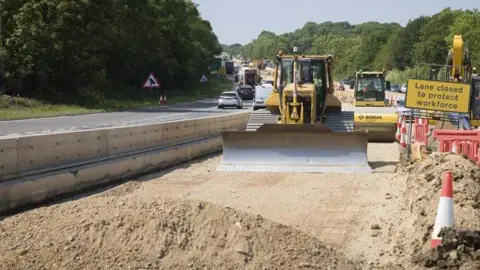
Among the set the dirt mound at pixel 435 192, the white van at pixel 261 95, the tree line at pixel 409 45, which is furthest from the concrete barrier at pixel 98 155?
the tree line at pixel 409 45

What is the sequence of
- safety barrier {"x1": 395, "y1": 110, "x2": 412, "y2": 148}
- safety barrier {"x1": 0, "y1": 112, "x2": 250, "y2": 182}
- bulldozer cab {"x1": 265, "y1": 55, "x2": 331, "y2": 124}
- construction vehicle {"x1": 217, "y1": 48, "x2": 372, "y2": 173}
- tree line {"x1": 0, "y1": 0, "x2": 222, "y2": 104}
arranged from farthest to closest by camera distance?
tree line {"x1": 0, "y1": 0, "x2": 222, "y2": 104}, safety barrier {"x1": 395, "y1": 110, "x2": 412, "y2": 148}, bulldozer cab {"x1": 265, "y1": 55, "x2": 331, "y2": 124}, construction vehicle {"x1": 217, "y1": 48, "x2": 372, "y2": 173}, safety barrier {"x1": 0, "y1": 112, "x2": 250, "y2": 182}

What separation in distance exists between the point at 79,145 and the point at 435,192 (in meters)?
6.60

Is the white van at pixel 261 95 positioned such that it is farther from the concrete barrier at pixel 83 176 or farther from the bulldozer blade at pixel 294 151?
the bulldozer blade at pixel 294 151

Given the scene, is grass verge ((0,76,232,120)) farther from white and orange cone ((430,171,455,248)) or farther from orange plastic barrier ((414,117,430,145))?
white and orange cone ((430,171,455,248))

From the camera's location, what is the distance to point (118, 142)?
14461mm

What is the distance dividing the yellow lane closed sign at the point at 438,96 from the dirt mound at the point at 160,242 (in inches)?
291

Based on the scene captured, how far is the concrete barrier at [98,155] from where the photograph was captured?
413 inches

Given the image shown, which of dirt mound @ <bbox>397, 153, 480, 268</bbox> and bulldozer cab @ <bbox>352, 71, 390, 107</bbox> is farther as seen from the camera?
bulldozer cab @ <bbox>352, 71, 390, 107</bbox>

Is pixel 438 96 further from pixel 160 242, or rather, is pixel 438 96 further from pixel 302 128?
pixel 160 242

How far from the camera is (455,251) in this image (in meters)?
6.84

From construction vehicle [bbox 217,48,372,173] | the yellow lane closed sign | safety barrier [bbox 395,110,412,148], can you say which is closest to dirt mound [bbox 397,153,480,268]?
the yellow lane closed sign

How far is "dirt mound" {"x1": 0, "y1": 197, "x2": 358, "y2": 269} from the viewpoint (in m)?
6.64

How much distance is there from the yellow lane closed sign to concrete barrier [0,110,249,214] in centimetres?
592

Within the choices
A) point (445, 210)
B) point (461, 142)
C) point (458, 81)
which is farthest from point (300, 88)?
point (445, 210)
